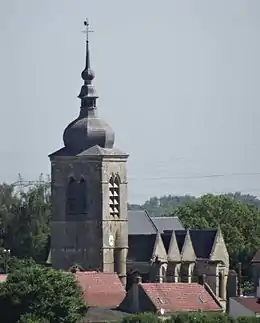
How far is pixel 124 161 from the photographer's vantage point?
100250mm

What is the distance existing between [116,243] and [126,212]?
184 cm

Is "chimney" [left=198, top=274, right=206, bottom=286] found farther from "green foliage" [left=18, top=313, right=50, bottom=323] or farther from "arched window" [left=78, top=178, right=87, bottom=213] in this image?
Result: "green foliage" [left=18, top=313, right=50, bottom=323]

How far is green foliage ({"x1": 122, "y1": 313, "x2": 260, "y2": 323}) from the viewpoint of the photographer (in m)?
82.2

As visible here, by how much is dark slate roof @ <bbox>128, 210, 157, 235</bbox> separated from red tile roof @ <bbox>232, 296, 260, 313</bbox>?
1022 cm

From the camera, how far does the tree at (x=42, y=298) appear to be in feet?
282

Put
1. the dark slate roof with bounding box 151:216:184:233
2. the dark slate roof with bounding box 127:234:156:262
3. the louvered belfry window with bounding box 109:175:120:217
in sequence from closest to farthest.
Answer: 1. the louvered belfry window with bounding box 109:175:120:217
2. the dark slate roof with bounding box 127:234:156:262
3. the dark slate roof with bounding box 151:216:184:233

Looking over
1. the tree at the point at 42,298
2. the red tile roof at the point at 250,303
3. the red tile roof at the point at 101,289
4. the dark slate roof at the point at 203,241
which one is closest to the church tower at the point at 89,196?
the dark slate roof at the point at 203,241

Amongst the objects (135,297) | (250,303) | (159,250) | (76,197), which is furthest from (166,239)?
(135,297)

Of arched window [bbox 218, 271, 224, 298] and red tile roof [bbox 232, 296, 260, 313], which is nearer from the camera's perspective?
red tile roof [bbox 232, 296, 260, 313]

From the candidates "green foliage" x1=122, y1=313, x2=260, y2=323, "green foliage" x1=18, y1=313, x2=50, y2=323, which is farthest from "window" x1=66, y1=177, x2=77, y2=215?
"green foliage" x1=122, y1=313, x2=260, y2=323

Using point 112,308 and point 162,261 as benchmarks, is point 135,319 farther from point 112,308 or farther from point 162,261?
point 162,261

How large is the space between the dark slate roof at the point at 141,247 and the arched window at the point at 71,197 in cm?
377

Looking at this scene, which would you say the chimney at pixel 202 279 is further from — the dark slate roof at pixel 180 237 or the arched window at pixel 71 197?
the arched window at pixel 71 197

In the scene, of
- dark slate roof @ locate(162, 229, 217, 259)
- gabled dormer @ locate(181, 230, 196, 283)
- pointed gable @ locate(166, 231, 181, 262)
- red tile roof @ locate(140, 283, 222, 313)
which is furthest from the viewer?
dark slate roof @ locate(162, 229, 217, 259)
